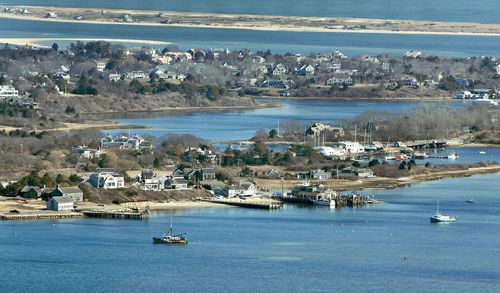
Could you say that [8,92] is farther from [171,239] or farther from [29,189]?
[171,239]

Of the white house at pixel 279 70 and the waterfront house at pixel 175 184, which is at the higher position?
the white house at pixel 279 70

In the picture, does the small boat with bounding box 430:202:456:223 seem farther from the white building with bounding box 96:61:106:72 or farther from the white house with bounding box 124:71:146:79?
the white building with bounding box 96:61:106:72

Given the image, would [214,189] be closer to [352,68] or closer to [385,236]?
[385,236]

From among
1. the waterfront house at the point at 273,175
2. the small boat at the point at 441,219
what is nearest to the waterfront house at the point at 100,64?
the waterfront house at the point at 273,175

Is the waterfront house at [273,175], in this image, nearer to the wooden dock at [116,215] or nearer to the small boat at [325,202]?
the small boat at [325,202]

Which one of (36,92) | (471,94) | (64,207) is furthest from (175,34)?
(64,207)
